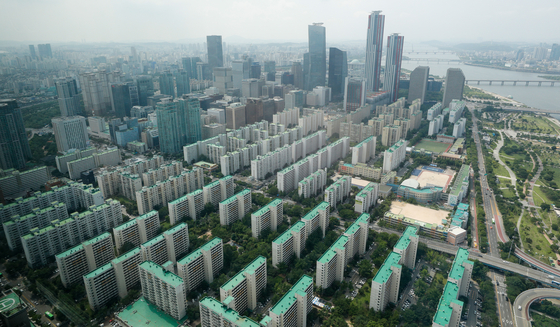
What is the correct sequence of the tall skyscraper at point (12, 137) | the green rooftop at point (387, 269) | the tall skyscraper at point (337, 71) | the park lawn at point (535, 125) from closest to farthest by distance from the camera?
the green rooftop at point (387, 269) → the tall skyscraper at point (12, 137) → the park lawn at point (535, 125) → the tall skyscraper at point (337, 71)

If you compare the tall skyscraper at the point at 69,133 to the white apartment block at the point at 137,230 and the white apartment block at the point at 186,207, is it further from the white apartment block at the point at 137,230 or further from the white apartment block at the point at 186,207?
the white apartment block at the point at 137,230

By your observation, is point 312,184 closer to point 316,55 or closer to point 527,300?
point 527,300

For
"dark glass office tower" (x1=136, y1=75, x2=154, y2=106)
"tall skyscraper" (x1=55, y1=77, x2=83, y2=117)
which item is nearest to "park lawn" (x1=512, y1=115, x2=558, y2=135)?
"dark glass office tower" (x1=136, y1=75, x2=154, y2=106)

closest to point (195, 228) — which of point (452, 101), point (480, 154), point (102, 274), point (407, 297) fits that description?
point (102, 274)

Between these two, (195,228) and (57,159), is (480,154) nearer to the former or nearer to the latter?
(195,228)

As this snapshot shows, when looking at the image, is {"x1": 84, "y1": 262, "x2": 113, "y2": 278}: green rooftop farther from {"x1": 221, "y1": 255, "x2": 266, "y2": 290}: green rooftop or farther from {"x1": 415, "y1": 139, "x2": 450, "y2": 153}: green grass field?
{"x1": 415, "y1": 139, "x2": 450, "y2": 153}: green grass field

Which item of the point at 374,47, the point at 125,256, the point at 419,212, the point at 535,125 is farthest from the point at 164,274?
the point at 535,125

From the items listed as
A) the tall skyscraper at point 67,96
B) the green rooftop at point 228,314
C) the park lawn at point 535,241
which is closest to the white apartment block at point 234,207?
the green rooftop at point 228,314
